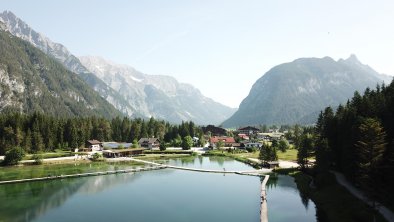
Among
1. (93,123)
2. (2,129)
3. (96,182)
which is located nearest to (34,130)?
(2,129)

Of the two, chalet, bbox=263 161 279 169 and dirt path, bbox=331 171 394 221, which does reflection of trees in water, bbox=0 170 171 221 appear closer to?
chalet, bbox=263 161 279 169

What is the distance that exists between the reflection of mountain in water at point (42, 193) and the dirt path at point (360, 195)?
5582cm

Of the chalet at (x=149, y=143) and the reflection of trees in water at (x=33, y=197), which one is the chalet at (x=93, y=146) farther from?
the reflection of trees in water at (x=33, y=197)

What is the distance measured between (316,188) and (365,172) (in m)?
25.8

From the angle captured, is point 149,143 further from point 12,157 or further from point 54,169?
point 12,157

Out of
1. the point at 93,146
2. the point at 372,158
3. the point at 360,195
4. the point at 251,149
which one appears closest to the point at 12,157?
the point at 93,146

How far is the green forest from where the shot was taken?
52250 mm

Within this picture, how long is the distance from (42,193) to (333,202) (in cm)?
6379

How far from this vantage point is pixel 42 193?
81.9m

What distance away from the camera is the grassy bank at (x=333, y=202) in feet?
175

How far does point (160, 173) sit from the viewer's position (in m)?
112

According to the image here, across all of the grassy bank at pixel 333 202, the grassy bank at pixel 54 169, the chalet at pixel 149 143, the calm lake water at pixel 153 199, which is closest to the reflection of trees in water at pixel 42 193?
the calm lake water at pixel 153 199

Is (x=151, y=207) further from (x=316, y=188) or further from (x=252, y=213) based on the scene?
(x=316, y=188)

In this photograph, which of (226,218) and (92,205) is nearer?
(226,218)
